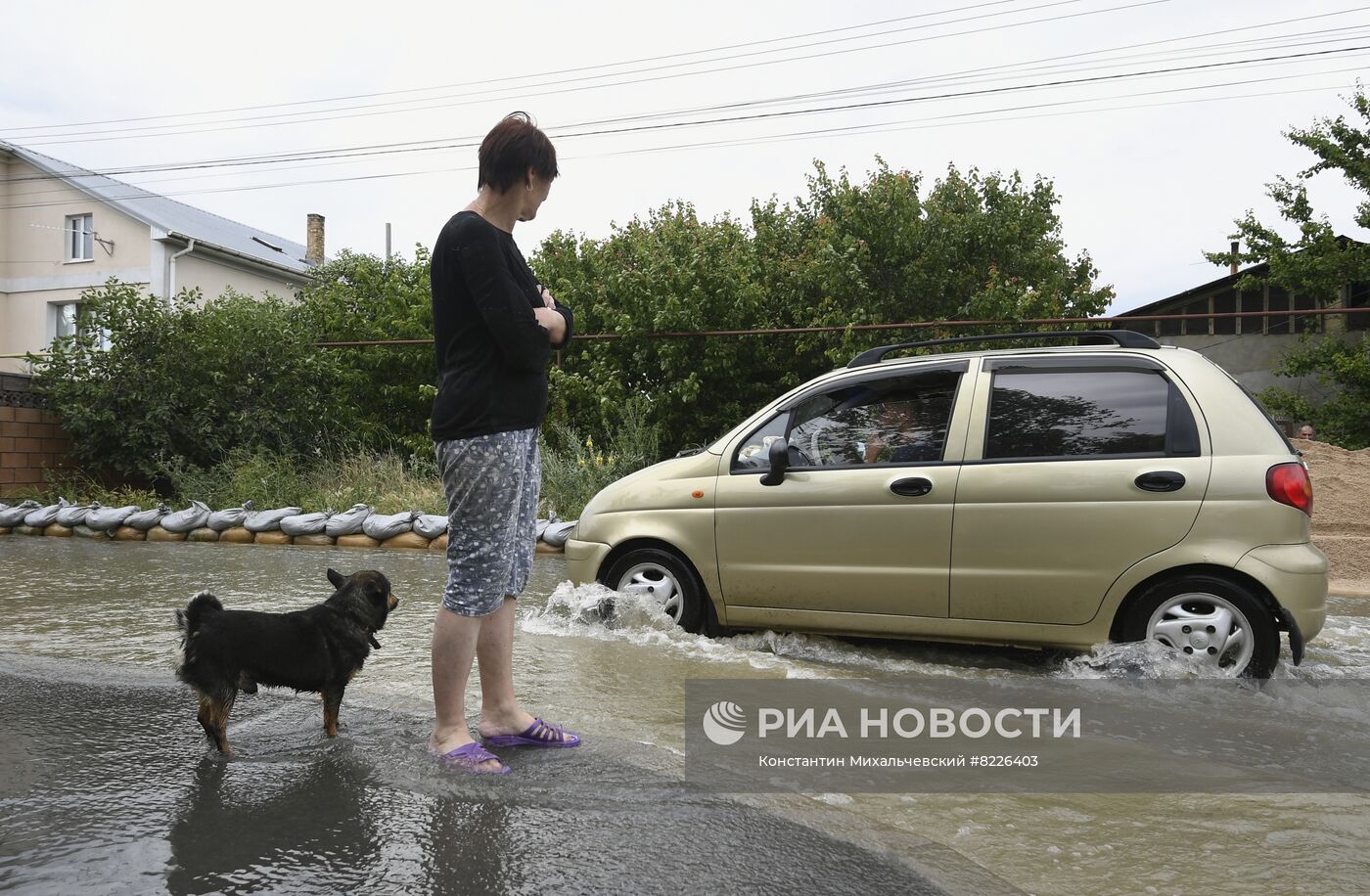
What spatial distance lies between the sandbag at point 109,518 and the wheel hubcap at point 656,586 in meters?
8.82

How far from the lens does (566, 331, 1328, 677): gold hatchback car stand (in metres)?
4.79

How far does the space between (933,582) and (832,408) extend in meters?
1.22

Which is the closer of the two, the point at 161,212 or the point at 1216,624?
→ the point at 1216,624

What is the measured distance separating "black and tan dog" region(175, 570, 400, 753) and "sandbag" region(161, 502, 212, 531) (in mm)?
8886

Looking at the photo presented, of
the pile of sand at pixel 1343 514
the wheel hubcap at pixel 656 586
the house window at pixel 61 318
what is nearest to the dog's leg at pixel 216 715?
the wheel hubcap at pixel 656 586

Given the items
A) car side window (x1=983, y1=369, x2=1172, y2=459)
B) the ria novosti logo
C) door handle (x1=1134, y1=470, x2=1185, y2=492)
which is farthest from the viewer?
car side window (x1=983, y1=369, x2=1172, y2=459)

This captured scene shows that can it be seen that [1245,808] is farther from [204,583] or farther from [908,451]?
[204,583]

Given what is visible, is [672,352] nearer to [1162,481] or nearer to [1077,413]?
[1077,413]

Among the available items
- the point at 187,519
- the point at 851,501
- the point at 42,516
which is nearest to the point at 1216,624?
the point at 851,501

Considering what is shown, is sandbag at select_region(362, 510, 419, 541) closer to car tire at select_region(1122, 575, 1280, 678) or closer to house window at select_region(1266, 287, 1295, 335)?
car tire at select_region(1122, 575, 1280, 678)

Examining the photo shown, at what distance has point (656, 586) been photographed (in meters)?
6.01

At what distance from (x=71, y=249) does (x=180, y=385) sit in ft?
69.3

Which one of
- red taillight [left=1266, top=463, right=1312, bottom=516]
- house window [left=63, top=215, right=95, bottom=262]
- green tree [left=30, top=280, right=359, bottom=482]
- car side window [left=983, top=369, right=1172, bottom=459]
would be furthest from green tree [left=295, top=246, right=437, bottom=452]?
house window [left=63, top=215, right=95, bottom=262]

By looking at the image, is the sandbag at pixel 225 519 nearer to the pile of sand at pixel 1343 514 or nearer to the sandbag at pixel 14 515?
the sandbag at pixel 14 515
